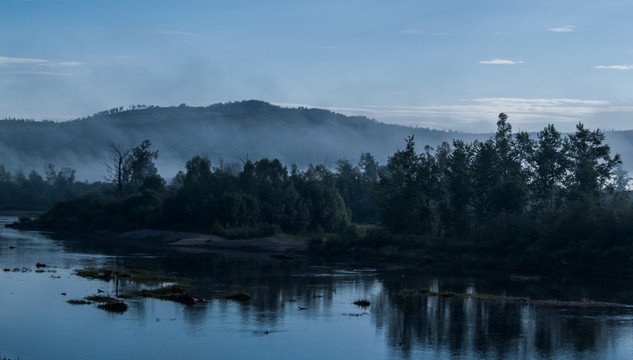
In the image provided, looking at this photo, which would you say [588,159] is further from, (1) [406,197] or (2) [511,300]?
(2) [511,300]

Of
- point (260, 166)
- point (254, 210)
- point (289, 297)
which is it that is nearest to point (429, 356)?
point (289, 297)

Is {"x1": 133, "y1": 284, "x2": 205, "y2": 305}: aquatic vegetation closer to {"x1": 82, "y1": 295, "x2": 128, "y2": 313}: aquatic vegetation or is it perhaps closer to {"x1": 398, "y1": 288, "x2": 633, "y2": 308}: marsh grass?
{"x1": 82, "y1": 295, "x2": 128, "y2": 313}: aquatic vegetation

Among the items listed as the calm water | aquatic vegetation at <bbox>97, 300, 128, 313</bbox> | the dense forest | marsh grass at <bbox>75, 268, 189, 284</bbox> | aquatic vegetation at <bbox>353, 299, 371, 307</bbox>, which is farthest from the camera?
the dense forest

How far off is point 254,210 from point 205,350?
52027 millimetres

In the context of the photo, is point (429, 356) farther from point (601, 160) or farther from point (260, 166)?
point (260, 166)

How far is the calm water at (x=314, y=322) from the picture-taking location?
24062 mm

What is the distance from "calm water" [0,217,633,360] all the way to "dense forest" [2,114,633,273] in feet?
24.4

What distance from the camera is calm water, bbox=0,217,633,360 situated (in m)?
24.1

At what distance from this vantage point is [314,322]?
94.8 ft

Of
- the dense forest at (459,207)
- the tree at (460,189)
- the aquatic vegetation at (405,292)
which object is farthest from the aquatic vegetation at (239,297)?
the tree at (460,189)

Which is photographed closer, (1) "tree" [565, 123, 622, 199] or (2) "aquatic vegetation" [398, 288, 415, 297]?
(2) "aquatic vegetation" [398, 288, 415, 297]

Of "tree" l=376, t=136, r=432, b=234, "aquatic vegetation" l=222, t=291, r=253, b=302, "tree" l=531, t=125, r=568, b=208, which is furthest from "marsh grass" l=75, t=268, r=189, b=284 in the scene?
"tree" l=531, t=125, r=568, b=208

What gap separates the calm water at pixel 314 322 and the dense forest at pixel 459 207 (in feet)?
24.4

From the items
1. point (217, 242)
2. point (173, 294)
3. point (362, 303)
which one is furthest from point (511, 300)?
point (217, 242)
